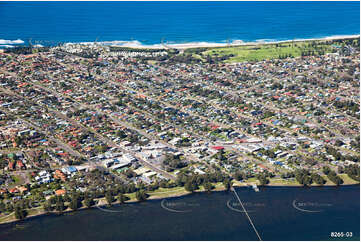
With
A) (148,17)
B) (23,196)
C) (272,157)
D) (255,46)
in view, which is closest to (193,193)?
(272,157)

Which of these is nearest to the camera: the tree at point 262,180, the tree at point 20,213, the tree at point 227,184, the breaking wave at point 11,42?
the tree at point 20,213

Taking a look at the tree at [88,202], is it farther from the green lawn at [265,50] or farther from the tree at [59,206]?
the green lawn at [265,50]

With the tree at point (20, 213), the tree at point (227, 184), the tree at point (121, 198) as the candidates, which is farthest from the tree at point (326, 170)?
the tree at point (20, 213)

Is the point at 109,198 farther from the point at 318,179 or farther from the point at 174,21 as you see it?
the point at 174,21

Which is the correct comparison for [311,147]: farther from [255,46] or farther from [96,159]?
[255,46]

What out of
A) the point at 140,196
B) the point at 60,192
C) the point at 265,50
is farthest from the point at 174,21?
the point at 140,196

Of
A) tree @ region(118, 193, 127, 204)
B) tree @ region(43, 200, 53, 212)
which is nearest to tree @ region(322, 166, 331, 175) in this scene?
tree @ region(118, 193, 127, 204)
